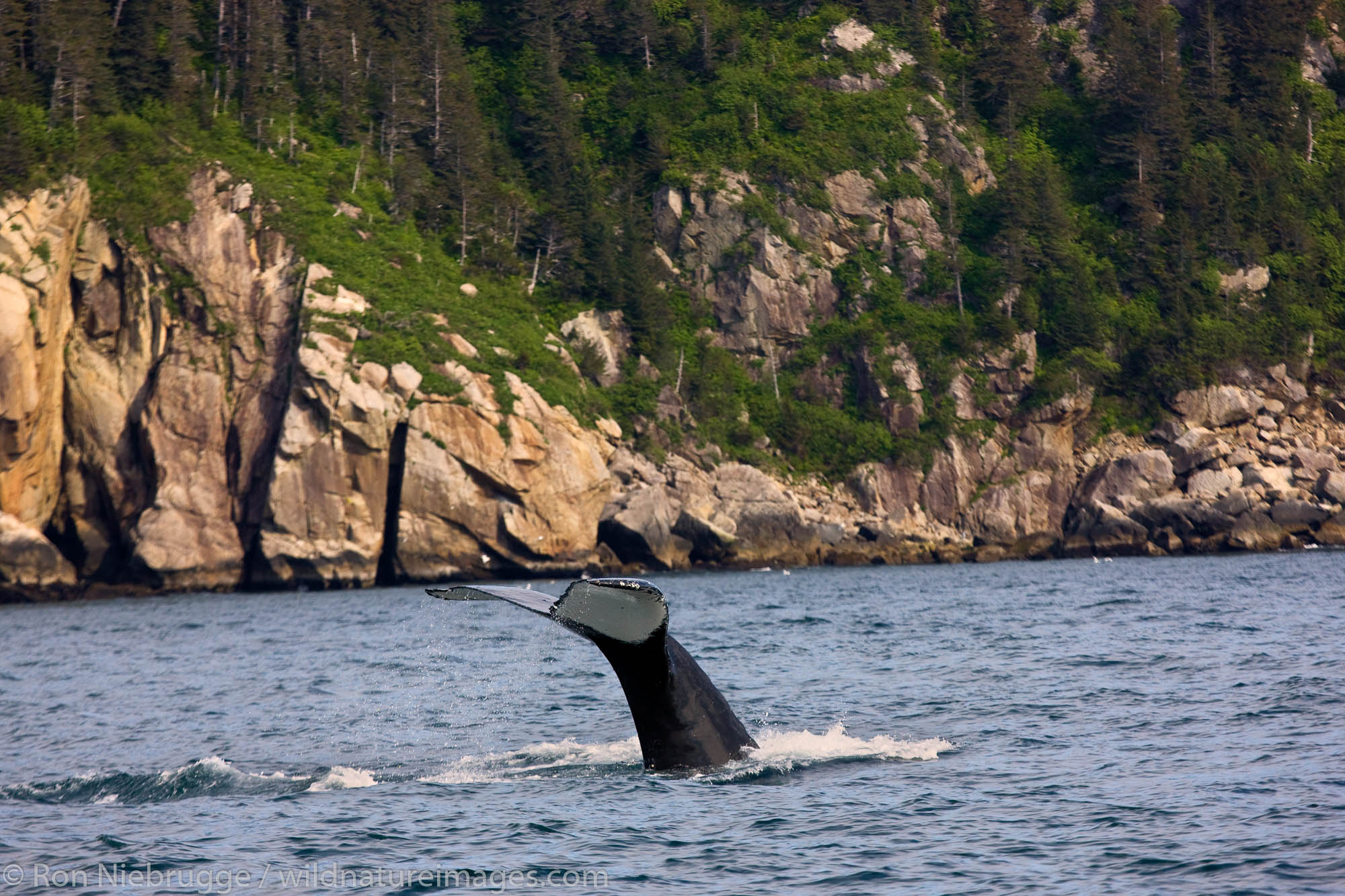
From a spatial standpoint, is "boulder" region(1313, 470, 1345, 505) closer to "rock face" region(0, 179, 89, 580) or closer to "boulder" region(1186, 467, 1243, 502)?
"boulder" region(1186, 467, 1243, 502)

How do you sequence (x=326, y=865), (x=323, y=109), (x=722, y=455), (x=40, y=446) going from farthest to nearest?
(x=323, y=109)
(x=722, y=455)
(x=40, y=446)
(x=326, y=865)

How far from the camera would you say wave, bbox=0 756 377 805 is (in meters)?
12.0

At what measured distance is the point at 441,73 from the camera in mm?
71500

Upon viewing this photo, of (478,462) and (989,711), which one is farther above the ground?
(478,462)

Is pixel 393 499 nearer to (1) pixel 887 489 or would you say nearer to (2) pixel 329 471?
(2) pixel 329 471

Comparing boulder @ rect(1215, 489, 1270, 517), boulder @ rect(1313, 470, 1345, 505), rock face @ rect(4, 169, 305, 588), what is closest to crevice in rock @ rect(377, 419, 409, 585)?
rock face @ rect(4, 169, 305, 588)

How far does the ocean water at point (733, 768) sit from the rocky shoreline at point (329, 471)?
2154 centimetres

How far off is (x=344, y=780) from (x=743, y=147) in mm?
64648

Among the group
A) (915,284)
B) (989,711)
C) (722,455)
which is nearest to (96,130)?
(722,455)

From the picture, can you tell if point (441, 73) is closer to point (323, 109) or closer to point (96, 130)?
point (323, 109)

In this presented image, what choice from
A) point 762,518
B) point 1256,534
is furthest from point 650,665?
point 1256,534

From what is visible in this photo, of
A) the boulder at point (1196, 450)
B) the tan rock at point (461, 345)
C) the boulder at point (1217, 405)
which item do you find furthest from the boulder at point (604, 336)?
the boulder at point (1217, 405)

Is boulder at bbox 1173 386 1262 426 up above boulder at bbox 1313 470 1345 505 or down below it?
above

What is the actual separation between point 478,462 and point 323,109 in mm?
26712
